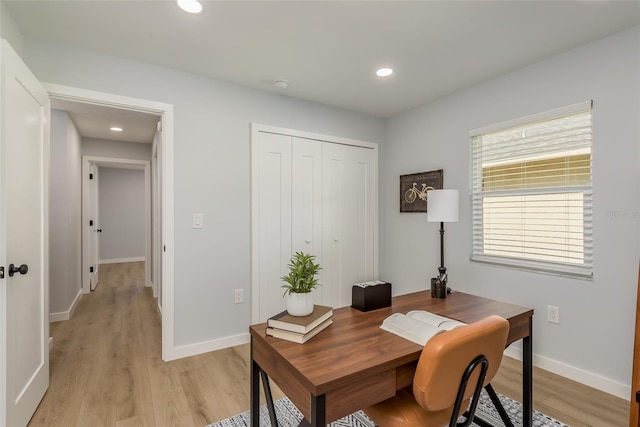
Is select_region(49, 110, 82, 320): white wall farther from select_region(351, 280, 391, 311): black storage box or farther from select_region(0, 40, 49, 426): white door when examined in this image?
select_region(351, 280, 391, 311): black storage box

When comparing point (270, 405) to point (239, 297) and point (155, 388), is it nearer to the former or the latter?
point (155, 388)

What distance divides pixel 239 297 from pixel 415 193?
7.15 feet

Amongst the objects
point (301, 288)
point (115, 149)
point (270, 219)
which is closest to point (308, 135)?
point (270, 219)

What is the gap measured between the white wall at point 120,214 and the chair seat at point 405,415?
8.04 meters

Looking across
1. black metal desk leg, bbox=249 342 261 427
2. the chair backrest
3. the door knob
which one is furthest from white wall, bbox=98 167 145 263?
the chair backrest

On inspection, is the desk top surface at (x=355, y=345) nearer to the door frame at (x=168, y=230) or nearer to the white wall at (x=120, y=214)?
the door frame at (x=168, y=230)

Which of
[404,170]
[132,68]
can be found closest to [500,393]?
[404,170]

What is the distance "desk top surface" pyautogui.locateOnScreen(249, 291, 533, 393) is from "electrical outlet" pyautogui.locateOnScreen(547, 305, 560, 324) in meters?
0.94

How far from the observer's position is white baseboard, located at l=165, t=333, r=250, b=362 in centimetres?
260

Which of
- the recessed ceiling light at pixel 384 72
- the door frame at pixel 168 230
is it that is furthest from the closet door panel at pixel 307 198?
the door frame at pixel 168 230

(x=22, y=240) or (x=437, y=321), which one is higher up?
(x=22, y=240)

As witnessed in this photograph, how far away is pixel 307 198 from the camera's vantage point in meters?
3.34

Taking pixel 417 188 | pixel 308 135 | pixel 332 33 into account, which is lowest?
pixel 417 188

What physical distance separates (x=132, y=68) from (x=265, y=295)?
7.40 ft
